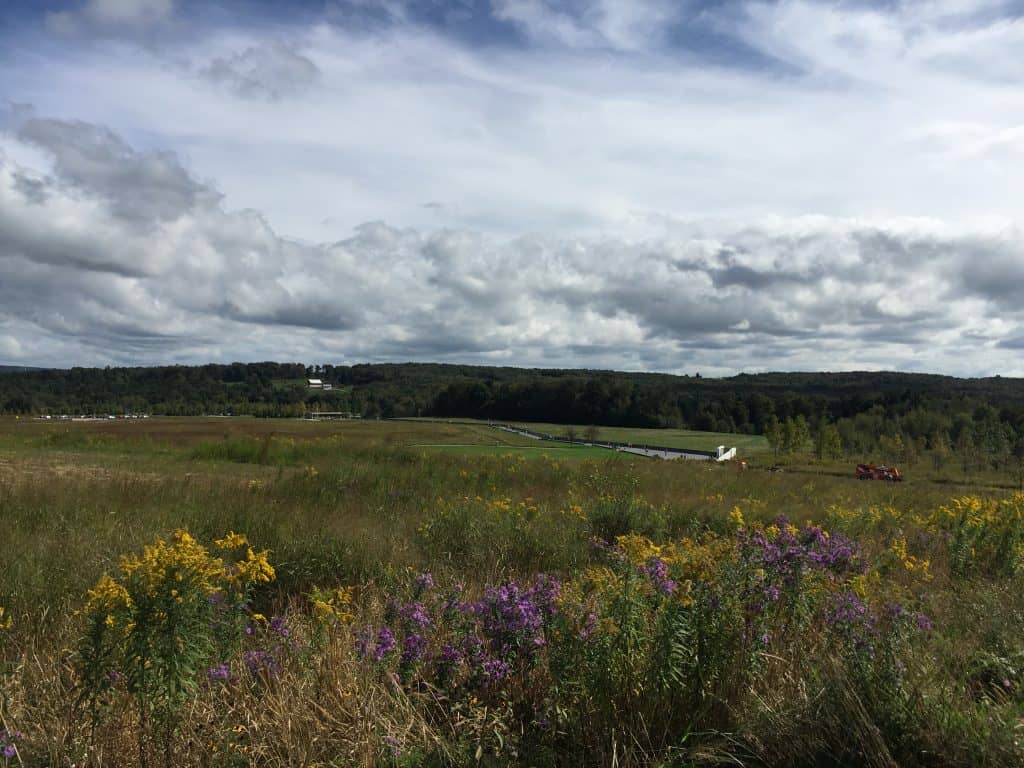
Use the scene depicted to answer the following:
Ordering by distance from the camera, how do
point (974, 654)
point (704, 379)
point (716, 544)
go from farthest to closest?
point (704, 379), point (716, 544), point (974, 654)

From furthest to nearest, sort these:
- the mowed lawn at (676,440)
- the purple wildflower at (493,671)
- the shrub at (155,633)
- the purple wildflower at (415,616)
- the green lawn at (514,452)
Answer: the mowed lawn at (676,440), the green lawn at (514,452), the purple wildflower at (415,616), the purple wildflower at (493,671), the shrub at (155,633)

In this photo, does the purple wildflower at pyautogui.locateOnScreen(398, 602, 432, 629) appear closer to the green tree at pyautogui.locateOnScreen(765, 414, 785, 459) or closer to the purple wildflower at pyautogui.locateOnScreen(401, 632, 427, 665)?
the purple wildflower at pyautogui.locateOnScreen(401, 632, 427, 665)

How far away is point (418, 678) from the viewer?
436cm

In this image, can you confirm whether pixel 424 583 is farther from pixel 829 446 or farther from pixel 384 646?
pixel 829 446

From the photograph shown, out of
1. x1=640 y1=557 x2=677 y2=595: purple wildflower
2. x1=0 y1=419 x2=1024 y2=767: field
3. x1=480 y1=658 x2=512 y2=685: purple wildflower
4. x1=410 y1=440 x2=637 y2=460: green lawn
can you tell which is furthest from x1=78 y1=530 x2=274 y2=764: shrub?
x1=410 y1=440 x2=637 y2=460: green lawn

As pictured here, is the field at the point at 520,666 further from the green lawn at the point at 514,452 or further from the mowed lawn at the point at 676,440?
the mowed lawn at the point at 676,440

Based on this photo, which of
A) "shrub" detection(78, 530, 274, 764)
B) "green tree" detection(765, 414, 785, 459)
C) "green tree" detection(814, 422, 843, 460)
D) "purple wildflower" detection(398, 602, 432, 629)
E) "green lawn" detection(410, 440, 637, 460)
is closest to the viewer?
"shrub" detection(78, 530, 274, 764)

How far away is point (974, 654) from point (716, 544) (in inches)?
63.4

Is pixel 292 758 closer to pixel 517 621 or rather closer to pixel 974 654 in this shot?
pixel 517 621

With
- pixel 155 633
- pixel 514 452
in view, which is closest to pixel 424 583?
pixel 155 633

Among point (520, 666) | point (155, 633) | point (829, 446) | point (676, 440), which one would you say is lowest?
point (676, 440)

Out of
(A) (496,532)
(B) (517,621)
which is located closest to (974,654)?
(B) (517,621)

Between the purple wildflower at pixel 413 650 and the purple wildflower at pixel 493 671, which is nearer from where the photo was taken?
the purple wildflower at pixel 493 671

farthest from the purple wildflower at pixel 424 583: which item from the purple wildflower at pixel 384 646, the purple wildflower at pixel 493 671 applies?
the purple wildflower at pixel 493 671
